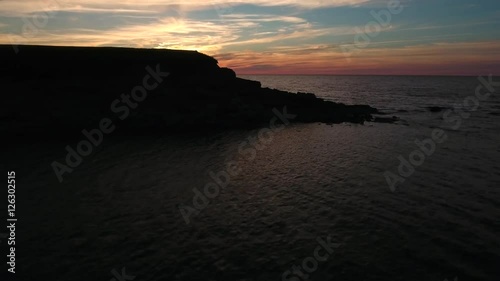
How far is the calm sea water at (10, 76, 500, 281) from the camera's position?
15.3 metres

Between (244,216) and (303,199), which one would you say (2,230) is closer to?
(244,216)

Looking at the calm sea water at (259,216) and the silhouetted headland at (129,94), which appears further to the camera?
the silhouetted headland at (129,94)

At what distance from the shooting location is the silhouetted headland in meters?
48.0

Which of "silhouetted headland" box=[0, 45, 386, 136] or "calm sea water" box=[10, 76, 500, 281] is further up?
"silhouetted headland" box=[0, 45, 386, 136]

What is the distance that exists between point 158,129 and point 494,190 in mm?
43286

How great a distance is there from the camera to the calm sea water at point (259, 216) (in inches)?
604

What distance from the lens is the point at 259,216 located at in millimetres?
21062

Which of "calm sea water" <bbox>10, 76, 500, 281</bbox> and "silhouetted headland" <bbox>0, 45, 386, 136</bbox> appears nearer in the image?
"calm sea water" <bbox>10, 76, 500, 281</bbox>

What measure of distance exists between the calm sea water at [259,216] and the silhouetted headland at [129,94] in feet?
42.0

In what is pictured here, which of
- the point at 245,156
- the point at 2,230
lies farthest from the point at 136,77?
the point at 2,230

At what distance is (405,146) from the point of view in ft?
139

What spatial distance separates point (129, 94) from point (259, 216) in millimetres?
42856

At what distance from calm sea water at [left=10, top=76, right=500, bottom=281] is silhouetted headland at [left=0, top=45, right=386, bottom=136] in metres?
12.8

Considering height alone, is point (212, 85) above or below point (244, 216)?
above
